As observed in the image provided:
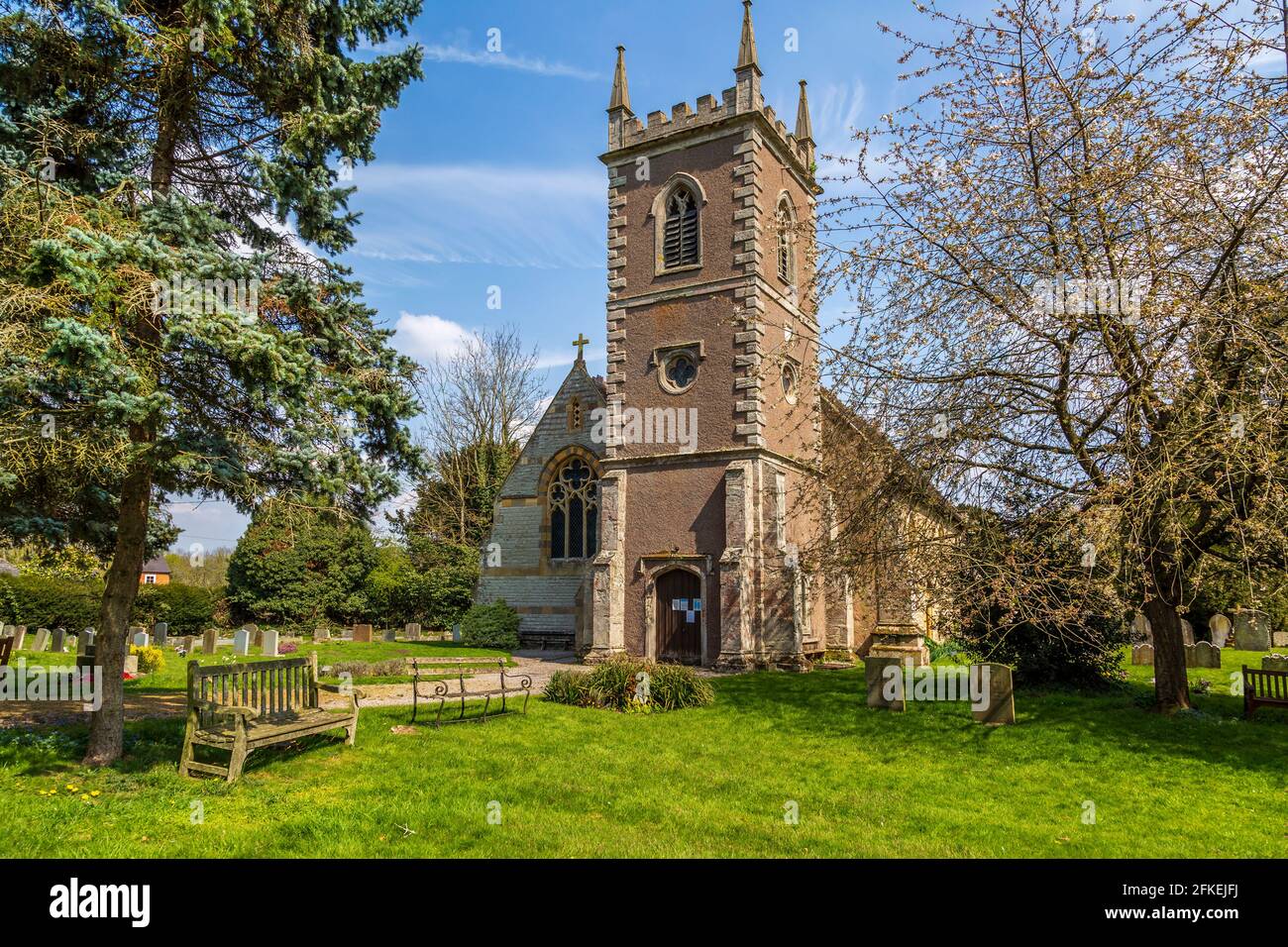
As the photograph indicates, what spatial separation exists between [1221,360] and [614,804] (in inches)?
331

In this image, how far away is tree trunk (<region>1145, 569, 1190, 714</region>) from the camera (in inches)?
431

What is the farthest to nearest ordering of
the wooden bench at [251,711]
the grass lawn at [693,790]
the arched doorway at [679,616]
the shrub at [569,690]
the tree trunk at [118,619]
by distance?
the arched doorway at [679,616], the shrub at [569,690], the tree trunk at [118,619], the wooden bench at [251,711], the grass lawn at [693,790]

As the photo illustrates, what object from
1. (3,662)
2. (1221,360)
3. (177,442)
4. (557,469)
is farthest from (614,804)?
(557,469)

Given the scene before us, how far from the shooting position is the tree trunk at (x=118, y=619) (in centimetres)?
759

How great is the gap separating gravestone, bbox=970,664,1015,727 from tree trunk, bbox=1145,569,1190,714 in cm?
224

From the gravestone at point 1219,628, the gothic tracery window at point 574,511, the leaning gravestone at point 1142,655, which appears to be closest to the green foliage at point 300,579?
the gothic tracery window at point 574,511

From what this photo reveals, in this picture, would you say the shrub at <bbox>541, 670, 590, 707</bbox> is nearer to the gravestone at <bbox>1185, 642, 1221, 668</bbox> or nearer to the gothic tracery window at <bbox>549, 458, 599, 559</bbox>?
the gothic tracery window at <bbox>549, 458, 599, 559</bbox>

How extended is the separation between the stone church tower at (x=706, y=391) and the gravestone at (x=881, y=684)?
540 cm

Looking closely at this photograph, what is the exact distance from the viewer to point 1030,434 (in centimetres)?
1083

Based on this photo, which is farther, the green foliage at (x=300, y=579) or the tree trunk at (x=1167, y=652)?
the green foliage at (x=300, y=579)

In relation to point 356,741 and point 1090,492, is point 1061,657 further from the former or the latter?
point 356,741

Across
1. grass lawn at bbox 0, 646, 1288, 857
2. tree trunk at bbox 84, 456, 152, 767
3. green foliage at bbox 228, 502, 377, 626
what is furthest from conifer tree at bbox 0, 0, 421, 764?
green foliage at bbox 228, 502, 377, 626

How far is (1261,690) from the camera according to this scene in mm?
11008

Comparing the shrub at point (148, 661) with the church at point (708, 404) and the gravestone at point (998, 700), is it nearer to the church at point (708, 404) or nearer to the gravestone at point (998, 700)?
the church at point (708, 404)
